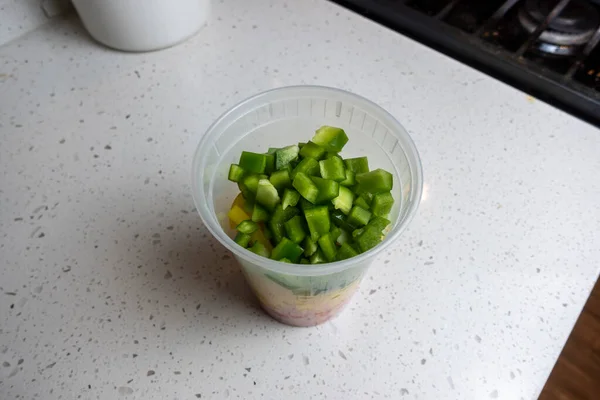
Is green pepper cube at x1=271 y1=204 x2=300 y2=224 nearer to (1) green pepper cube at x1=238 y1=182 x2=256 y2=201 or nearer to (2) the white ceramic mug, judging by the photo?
(1) green pepper cube at x1=238 y1=182 x2=256 y2=201

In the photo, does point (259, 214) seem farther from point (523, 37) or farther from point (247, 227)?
point (523, 37)

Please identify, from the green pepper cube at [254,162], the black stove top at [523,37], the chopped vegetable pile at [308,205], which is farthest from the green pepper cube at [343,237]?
the black stove top at [523,37]

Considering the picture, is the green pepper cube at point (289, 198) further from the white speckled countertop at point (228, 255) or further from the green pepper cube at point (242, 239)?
the white speckled countertop at point (228, 255)

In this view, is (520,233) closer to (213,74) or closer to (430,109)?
(430,109)

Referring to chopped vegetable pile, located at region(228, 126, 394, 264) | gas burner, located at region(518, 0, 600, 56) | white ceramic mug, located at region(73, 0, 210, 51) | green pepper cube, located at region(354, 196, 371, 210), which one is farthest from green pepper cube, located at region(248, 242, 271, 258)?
gas burner, located at region(518, 0, 600, 56)

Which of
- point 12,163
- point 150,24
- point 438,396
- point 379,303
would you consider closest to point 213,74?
point 150,24

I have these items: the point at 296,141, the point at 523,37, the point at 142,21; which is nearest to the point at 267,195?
the point at 296,141

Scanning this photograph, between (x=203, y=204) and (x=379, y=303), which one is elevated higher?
(x=203, y=204)
